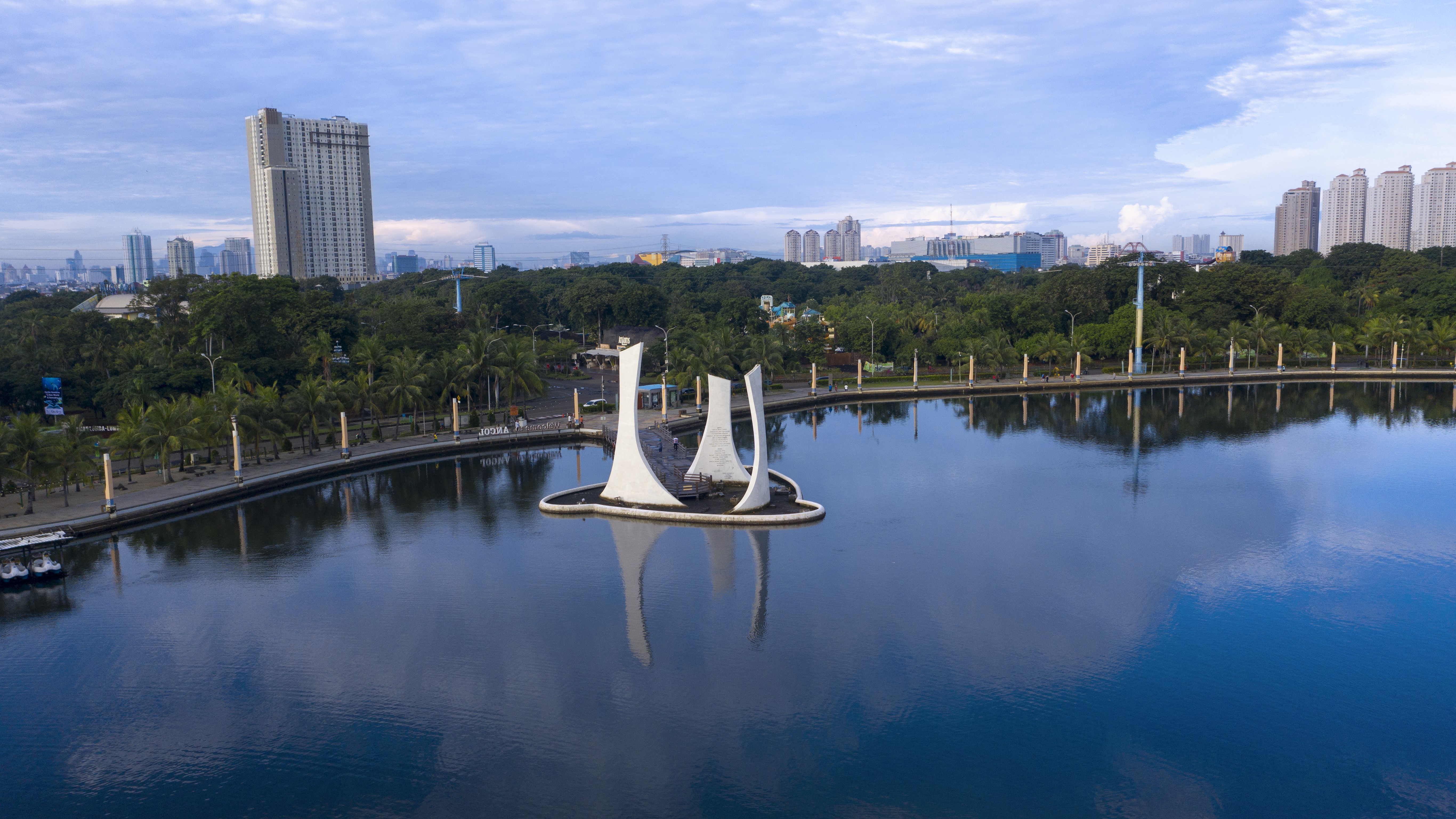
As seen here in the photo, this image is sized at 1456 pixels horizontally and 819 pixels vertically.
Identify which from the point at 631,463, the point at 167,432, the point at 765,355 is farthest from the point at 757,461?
the point at 765,355

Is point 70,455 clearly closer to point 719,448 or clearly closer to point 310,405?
point 310,405

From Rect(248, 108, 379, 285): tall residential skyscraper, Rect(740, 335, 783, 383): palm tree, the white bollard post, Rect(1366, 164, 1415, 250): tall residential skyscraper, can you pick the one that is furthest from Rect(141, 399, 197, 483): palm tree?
Rect(1366, 164, 1415, 250): tall residential skyscraper

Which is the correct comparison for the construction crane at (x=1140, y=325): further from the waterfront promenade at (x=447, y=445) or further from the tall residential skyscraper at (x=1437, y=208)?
the tall residential skyscraper at (x=1437, y=208)

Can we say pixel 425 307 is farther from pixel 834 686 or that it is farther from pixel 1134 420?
pixel 834 686

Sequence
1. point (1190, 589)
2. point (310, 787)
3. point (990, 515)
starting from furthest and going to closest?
point (990, 515)
point (1190, 589)
point (310, 787)

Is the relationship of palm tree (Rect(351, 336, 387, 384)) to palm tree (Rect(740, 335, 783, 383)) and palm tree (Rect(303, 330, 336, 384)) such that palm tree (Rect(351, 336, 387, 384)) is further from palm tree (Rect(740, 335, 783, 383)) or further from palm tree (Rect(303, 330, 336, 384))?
palm tree (Rect(740, 335, 783, 383))

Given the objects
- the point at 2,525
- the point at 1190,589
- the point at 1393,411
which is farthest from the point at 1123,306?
the point at 2,525

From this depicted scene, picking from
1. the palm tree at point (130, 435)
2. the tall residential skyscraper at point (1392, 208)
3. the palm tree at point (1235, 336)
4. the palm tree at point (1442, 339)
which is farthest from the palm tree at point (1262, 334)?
the tall residential skyscraper at point (1392, 208)

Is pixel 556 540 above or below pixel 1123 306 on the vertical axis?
below
